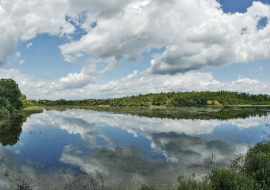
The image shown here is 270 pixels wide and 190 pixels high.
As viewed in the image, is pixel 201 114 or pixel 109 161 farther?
pixel 201 114

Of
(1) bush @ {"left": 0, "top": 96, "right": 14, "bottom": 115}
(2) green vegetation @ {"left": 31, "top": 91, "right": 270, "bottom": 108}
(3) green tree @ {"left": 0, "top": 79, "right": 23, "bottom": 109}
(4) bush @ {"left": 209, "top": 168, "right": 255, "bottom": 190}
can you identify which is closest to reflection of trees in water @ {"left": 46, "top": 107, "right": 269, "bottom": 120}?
(3) green tree @ {"left": 0, "top": 79, "right": 23, "bottom": 109}

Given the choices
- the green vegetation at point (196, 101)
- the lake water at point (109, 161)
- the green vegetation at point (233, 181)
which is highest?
the green vegetation at point (196, 101)

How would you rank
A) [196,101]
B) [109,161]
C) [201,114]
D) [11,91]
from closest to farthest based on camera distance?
[109,161], [11,91], [201,114], [196,101]

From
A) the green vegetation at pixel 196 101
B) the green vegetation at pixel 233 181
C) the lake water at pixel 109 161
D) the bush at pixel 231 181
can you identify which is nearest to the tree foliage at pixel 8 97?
the lake water at pixel 109 161

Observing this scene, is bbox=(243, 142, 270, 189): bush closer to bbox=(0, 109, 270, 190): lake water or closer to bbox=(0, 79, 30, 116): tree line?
bbox=(0, 109, 270, 190): lake water

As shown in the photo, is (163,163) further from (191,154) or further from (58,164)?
(58,164)

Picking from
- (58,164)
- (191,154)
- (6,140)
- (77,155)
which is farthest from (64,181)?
(6,140)

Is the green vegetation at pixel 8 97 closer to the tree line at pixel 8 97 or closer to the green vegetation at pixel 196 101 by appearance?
the tree line at pixel 8 97

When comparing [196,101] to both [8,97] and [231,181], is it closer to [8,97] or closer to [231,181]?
[8,97]

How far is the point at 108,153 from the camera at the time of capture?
66.9 feet

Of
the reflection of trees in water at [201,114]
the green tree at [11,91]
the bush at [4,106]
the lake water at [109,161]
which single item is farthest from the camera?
the green tree at [11,91]

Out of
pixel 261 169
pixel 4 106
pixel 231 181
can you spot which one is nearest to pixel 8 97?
pixel 4 106

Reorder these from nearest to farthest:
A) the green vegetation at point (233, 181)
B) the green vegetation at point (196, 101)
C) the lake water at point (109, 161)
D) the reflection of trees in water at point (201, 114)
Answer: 1. the green vegetation at point (233, 181)
2. the lake water at point (109, 161)
3. the reflection of trees in water at point (201, 114)
4. the green vegetation at point (196, 101)

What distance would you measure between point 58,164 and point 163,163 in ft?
30.5
